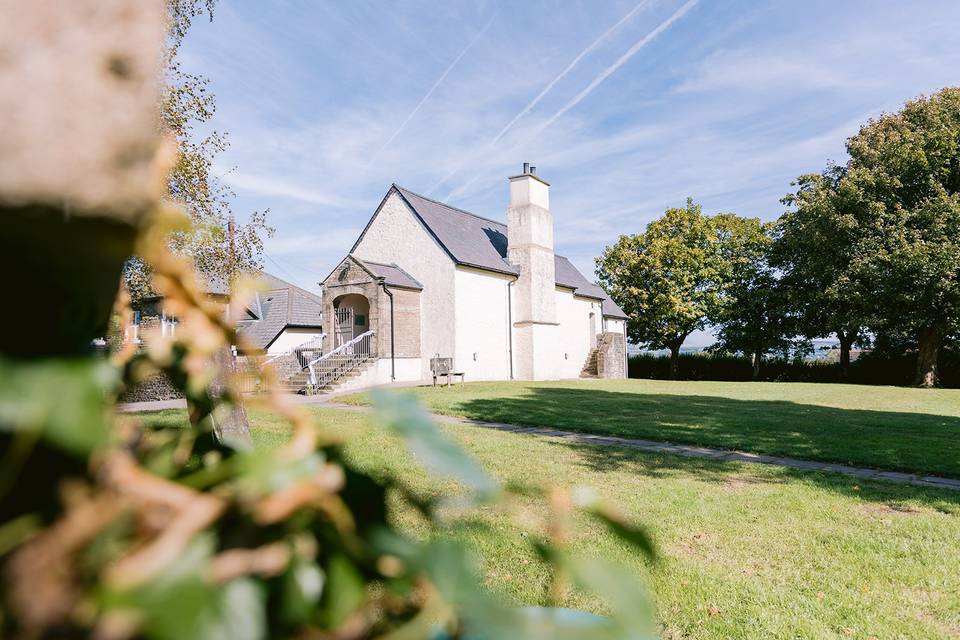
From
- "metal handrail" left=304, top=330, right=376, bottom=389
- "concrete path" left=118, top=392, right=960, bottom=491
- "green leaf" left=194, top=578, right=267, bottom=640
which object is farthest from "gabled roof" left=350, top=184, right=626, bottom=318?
"green leaf" left=194, top=578, right=267, bottom=640

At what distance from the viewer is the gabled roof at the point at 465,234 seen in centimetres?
2541

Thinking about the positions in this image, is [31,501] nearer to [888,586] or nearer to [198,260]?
[888,586]

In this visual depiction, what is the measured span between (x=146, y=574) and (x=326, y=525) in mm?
144

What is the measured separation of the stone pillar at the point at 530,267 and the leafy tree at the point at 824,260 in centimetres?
1378

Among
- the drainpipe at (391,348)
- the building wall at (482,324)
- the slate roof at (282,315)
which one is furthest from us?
the slate roof at (282,315)

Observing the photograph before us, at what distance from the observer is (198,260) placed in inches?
485

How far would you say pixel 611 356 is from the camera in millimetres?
34219

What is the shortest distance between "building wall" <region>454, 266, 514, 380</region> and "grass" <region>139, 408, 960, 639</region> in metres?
17.2

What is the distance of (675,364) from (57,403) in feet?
137

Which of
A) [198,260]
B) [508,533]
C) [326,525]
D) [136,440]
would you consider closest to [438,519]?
[326,525]

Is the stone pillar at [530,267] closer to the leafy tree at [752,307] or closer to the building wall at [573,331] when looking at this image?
the building wall at [573,331]

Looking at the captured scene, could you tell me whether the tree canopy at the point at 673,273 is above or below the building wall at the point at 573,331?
above

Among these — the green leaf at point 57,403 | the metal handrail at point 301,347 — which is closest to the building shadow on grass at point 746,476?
the green leaf at point 57,403

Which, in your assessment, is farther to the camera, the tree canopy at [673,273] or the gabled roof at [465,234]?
the tree canopy at [673,273]
